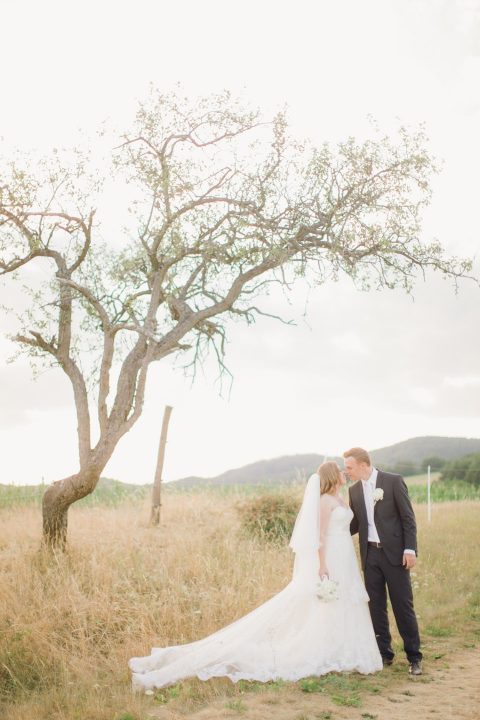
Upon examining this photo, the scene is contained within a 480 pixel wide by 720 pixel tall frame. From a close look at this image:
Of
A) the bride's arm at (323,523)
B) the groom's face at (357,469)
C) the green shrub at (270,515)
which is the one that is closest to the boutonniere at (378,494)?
the groom's face at (357,469)

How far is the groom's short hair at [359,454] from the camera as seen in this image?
829 cm

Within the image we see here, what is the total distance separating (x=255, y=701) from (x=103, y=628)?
357 cm

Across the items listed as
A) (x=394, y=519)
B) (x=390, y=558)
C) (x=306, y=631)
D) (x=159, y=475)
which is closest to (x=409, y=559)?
(x=390, y=558)

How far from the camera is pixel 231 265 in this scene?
1502 cm

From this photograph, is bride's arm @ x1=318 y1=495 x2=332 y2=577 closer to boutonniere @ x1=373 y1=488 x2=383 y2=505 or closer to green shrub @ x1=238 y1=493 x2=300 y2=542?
boutonniere @ x1=373 y1=488 x2=383 y2=505

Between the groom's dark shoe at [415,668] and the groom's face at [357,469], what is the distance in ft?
7.00

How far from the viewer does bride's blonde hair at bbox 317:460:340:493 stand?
8.41 meters

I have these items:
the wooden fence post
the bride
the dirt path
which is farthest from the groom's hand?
the wooden fence post

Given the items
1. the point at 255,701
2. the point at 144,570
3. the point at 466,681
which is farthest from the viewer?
the point at 144,570

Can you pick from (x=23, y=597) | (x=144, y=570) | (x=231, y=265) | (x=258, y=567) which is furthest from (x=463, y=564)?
(x=23, y=597)

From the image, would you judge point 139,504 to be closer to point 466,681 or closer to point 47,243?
point 47,243

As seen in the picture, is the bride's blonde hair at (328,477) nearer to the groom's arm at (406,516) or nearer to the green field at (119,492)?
the groom's arm at (406,516)

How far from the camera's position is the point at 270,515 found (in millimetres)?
16484

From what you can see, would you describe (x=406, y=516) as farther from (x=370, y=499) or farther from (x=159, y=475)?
(x=159, y=475)
